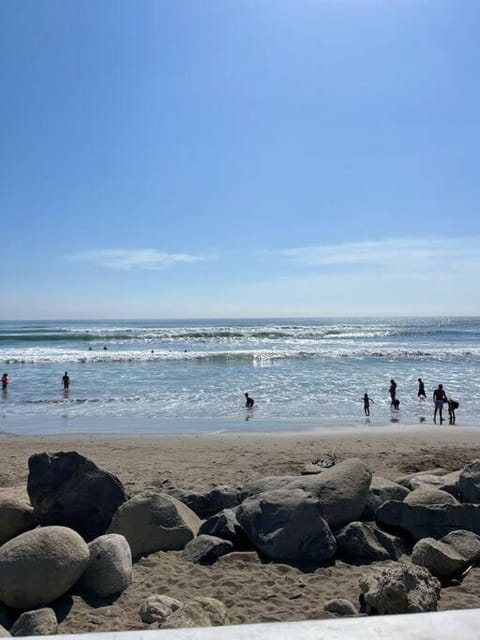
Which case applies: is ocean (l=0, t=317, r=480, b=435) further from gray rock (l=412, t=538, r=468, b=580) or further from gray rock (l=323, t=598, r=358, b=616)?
gray rock (l=323, t=598, r=358, b=616)

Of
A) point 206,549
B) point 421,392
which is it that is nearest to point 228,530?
point 206,549

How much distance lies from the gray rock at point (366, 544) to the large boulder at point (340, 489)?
0.32 metres

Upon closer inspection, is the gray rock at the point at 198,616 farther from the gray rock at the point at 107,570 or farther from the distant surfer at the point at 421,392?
the distant surfer at the point at 421,392

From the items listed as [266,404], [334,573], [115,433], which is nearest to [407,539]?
[334,573]

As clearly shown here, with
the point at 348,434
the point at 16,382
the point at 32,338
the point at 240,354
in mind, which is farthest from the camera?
the point at 32,338

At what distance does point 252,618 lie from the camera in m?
4.30

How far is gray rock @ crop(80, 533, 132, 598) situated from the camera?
4.68 meters

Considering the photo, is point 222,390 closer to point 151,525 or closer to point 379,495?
point 379,495

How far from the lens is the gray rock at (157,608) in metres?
4.20

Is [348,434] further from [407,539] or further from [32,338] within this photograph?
[32,338]

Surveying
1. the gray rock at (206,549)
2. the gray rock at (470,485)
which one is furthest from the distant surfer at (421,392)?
the gray rock at (206,549)

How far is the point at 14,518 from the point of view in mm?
5688

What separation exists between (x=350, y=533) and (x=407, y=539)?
28.9 inches

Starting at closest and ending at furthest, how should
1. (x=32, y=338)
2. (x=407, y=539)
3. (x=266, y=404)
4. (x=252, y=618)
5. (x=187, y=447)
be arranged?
(x=252, y=618) → (x=407, y=539) → (x=187, y=447) → (x=266, y=404) → (x=32, y=338)
